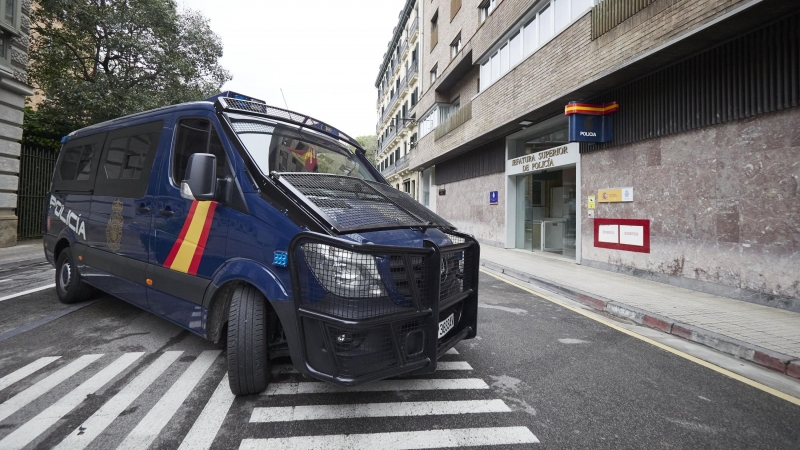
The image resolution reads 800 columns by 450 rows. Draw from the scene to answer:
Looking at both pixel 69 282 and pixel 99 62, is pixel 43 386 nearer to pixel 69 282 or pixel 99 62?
pixel 69 282

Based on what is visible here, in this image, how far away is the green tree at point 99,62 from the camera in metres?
12.4

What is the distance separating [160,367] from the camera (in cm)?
311

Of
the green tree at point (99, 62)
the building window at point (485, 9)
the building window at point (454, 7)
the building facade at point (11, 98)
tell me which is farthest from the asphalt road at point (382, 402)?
the building window at point (454, 7)

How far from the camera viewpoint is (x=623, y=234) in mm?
8438

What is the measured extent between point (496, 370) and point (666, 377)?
1.55 meters

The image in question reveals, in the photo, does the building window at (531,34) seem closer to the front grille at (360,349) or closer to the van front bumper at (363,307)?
the van front bumper at (363,307)

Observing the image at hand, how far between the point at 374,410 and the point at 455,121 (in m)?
15.6

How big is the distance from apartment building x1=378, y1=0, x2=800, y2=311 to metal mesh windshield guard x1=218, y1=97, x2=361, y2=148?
6329 millimetres

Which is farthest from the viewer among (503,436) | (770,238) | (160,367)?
(770,238)

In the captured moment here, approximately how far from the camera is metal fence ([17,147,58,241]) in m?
11.7

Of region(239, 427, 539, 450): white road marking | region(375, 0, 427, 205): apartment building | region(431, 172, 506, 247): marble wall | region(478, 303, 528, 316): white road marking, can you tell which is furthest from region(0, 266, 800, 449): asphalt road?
region(375, 0, 427, 205): apartment building

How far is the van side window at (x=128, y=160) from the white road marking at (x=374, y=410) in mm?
2602

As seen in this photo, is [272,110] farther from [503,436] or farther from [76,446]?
[503,436]

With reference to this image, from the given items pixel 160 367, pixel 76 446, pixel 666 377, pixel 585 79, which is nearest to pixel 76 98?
pixel 160 367
